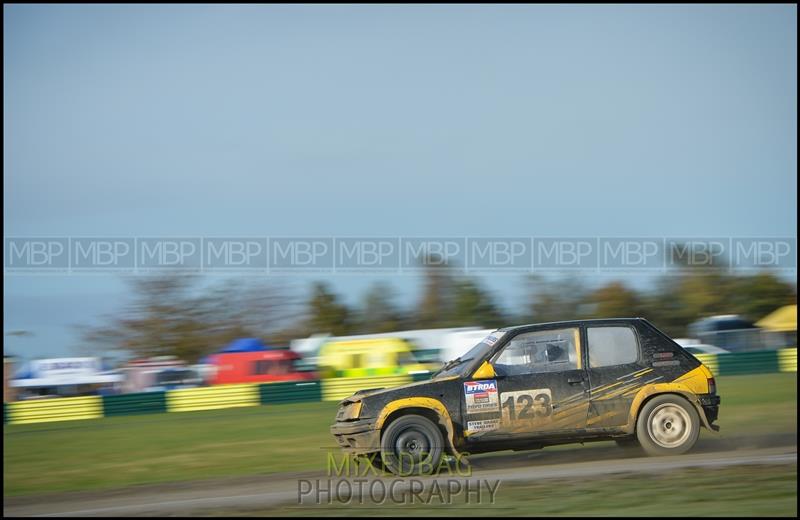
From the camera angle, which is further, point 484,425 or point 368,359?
point 368,359

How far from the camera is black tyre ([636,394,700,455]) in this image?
8.99 meters

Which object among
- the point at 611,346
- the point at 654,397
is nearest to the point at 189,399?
the point at 611,346

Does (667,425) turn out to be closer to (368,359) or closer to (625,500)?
(625,500)

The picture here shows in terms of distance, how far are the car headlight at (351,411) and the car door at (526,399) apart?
113cm

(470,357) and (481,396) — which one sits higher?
(470,357)

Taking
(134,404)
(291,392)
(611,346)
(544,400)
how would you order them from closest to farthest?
(544,400) < (611,346) < (134,404) < (291,392)

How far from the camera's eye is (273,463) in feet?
36.0

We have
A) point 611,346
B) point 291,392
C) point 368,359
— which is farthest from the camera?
point 368,359

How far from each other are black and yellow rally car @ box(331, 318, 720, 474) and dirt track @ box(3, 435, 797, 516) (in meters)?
0.32

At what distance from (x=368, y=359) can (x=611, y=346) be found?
63.9ft

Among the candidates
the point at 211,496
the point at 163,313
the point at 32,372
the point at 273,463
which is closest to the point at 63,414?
the point at 32,372

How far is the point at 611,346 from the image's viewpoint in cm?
914

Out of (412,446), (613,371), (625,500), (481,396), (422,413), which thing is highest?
(613,371)

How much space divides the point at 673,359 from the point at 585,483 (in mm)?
2055
